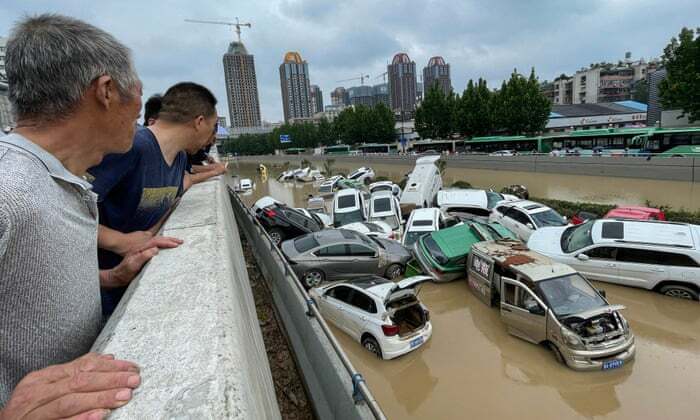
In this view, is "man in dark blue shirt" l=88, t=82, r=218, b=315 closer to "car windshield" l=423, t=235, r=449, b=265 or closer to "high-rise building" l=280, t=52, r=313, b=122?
"car windshield" l=423, t=235, r=449, b=265

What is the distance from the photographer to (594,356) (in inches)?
221

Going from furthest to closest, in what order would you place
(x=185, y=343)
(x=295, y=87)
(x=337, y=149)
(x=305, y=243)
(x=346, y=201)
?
(x=295, y=87) < (x=337, y=149) < (x=346, y=201) < (x=305, y=243) < (x=185, y=343)

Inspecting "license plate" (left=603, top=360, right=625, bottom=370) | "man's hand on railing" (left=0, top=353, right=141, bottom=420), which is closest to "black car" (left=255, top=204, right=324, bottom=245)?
"license plate" (left=603, top=360, right=625, bottom=370)

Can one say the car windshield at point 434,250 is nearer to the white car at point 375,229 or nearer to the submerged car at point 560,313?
the submerged car at point 560,313

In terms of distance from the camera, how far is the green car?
30.3 ft

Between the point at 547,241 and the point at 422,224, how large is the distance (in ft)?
11.8

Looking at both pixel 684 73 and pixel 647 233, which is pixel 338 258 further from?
pixel 684 73

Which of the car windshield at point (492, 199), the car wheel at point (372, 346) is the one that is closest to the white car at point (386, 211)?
the car windshield at point (492, 199)

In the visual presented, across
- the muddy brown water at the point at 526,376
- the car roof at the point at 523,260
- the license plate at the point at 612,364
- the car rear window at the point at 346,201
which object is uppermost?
the car rear window at the point at 346,201

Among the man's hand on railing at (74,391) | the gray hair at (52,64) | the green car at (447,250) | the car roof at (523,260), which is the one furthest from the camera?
the green car at (447,250)

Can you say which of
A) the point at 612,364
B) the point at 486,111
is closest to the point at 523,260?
the point at 612,364

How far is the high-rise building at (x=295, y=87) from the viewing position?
174m

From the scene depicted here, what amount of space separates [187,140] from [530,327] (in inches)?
250

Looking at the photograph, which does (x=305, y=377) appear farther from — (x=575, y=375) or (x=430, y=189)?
(x=430, y=189)
